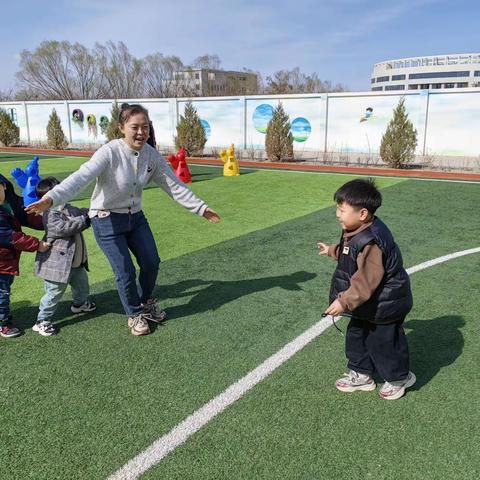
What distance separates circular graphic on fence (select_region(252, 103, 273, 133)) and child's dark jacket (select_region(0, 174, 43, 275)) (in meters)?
20.3

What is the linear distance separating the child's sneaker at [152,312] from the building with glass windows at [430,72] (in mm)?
105187

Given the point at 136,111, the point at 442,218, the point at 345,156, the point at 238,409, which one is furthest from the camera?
the point at 345,156

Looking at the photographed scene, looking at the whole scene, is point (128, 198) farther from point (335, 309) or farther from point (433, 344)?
point (433, 344)

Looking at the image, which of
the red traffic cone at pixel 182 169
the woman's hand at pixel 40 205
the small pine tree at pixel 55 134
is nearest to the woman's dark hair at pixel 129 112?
the woman's hand at pixel 40 205

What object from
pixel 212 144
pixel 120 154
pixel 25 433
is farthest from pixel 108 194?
pixel 212 144

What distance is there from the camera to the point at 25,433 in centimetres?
273

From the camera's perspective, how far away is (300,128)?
888 inches

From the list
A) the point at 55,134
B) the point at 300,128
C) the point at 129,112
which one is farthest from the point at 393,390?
the point at 55,134

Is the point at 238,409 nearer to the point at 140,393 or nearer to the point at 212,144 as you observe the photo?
the point at 140,393

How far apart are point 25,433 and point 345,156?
19.7 m

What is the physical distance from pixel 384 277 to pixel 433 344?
4.27 ft

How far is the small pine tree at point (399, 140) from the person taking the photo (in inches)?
686

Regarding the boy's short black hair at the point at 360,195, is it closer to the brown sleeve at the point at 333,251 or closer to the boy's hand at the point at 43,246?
the brown sleeve at the point at 333,251

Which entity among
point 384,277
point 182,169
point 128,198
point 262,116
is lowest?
point 182,169
